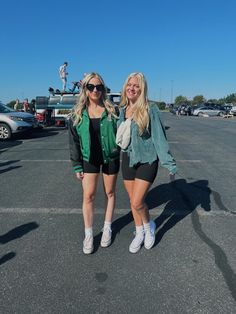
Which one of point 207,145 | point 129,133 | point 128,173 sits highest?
point 129,133

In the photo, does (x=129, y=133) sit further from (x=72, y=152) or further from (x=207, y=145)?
(x=207, y=145)

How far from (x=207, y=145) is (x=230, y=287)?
10.3m

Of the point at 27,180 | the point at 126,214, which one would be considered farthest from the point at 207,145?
the point at 126,214

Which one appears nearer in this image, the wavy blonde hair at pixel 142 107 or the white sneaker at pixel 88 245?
the wavy blonde hair at pixel 142 107

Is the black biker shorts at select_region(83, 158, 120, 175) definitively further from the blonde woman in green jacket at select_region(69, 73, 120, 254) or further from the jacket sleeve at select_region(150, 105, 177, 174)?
the jacket sleeve at select_region(150, 105, 177, 174)

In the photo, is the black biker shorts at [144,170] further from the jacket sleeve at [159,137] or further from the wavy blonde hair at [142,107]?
the wavy blonde hair at [142,107]

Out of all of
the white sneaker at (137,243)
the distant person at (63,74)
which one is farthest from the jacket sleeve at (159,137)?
the distant person at (63,74)

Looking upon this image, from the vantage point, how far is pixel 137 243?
13.0 feet

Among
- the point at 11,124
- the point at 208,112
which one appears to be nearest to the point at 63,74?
the point at 11,124

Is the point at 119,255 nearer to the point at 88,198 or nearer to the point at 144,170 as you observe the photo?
the point at 88,198

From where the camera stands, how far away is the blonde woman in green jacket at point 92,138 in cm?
372

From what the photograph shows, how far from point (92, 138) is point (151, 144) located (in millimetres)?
592

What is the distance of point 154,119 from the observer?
3646mm

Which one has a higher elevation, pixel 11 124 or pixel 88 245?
pixel 88 245
